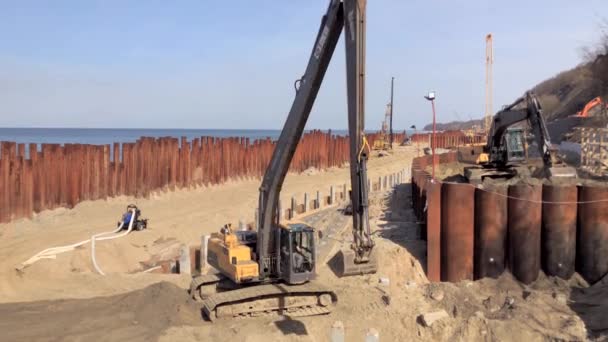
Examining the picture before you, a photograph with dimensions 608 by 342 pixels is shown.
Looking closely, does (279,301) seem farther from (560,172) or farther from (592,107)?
(592,107)

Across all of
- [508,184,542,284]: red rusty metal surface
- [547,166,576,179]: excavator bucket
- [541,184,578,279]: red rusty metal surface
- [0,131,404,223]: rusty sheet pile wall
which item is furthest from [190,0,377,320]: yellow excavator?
[547,166,576,179]: excavator bucket

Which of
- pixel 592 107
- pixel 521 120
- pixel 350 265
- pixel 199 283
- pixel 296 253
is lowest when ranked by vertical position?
pixel 199 283

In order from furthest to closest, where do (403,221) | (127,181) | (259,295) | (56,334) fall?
(127,181), (403,221), (259,295), (56,334)

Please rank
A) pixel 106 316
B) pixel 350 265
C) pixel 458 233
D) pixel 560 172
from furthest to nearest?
pixel 560 172, pixel 350 265, pixel 458 233, pixel 106 316

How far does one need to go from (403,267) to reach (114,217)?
→ 11.5 metres

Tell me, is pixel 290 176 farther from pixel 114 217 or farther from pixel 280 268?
pixel 280 268

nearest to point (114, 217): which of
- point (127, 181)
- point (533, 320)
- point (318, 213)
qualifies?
point (127, 181)

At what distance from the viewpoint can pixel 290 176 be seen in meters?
31.8

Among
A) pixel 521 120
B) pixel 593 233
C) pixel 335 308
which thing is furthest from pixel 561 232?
pixel 521 120

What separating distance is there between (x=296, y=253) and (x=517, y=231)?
428 cm

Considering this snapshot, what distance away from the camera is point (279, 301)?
9609 millimetres

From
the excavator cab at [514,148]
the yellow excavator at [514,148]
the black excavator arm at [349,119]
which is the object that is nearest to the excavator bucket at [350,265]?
the black excavator arm at [349,119]

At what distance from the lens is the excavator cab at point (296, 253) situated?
30.5 feet

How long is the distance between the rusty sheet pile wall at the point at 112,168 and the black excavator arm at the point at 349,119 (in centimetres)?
1085
